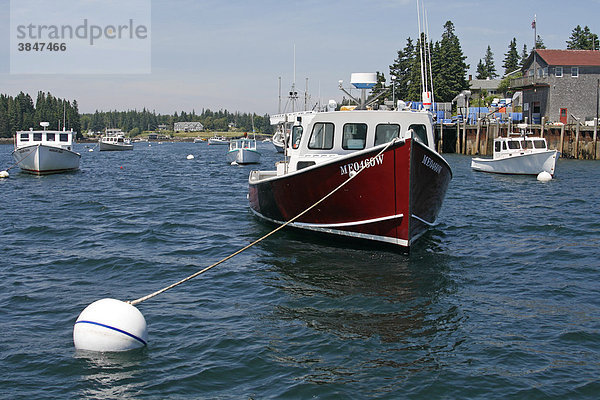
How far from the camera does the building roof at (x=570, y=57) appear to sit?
60.2 meters

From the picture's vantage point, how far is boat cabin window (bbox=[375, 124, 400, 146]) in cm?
1523

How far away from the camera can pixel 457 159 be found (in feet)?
173

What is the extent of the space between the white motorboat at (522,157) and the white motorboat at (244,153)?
75.0 feet

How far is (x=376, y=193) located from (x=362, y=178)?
446 millimetres

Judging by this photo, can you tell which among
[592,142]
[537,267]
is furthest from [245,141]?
[537,267]

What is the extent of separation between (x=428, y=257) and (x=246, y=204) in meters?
11.6

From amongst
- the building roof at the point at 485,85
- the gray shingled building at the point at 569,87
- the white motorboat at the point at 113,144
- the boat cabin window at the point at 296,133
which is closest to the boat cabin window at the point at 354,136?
the boat cabin window at the point at 296,133

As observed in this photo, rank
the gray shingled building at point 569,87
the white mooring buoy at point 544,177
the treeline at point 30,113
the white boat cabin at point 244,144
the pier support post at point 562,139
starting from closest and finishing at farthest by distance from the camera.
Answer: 1. the white mooring buoy at point 544,177
2. the pier support post at point 562,139
3. the white boat cabin at point 244,144
4. the gray shingled building at point 569,87
5. the treeline at point 30,113

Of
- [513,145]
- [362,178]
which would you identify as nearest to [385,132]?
[362,178]

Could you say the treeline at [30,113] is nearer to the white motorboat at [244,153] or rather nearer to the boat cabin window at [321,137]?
the white motorboat at [244,153]

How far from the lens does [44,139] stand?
40281 millimetres

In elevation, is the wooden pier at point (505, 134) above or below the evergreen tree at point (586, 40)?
below

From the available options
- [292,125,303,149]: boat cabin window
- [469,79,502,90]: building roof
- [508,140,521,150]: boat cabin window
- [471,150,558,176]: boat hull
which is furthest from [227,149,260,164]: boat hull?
[469,79,502,90]: building roof

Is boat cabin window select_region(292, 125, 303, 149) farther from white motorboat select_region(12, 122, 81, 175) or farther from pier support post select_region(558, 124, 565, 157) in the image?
pier support post select_region(558, 124, 565, 157)
